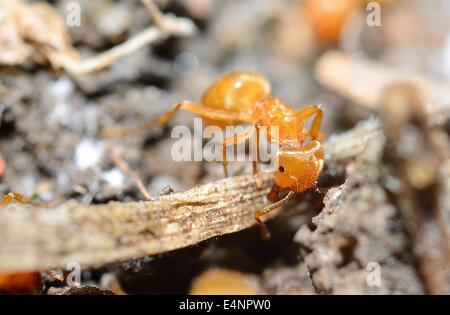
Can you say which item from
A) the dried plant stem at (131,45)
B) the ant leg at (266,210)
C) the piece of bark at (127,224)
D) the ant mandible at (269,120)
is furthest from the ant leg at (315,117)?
the dried plant stem at (131,45)

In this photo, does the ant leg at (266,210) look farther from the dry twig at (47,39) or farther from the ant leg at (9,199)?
the dry twig at (47,39)

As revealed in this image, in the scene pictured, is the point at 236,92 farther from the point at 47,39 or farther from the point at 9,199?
the point at 9,199

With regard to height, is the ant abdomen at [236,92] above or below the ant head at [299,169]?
above

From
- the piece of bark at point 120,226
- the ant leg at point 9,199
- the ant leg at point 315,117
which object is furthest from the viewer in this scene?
the ant leg at point 315,117

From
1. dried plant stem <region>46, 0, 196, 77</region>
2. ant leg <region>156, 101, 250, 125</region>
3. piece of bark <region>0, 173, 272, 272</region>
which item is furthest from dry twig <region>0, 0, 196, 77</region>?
piece of bark <region>0, 173, 272, 272</region>

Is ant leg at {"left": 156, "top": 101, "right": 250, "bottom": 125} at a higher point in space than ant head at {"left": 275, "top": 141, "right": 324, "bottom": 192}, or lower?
higher

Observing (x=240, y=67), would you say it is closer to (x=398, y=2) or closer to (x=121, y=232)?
(x=398, y=2)

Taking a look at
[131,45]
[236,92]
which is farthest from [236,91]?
[131,45]

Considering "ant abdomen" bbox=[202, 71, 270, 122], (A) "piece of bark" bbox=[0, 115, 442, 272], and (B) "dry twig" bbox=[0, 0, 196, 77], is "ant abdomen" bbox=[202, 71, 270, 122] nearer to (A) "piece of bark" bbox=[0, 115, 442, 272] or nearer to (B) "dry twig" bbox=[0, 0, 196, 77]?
(B) "dry twig" bbox=[0, 0, 196, 77]
